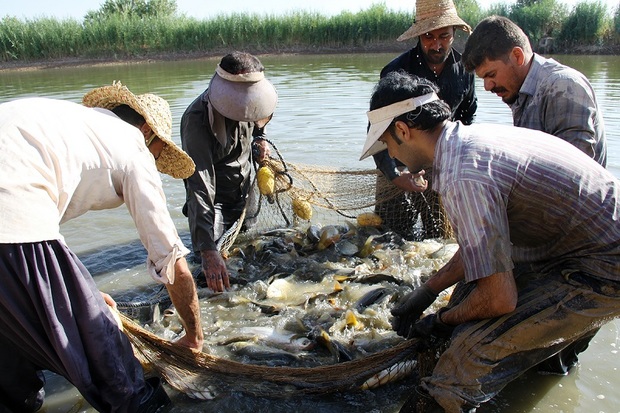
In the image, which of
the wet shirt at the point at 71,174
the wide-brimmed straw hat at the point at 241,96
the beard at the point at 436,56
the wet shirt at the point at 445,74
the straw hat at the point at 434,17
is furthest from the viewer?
the wet shirt at the point at 445,74

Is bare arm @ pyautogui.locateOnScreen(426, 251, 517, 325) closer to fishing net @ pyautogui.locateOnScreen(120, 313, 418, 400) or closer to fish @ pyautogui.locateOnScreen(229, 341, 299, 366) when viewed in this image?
fishing net @ pyautogui.locateOnScreen(120, 313, 418, 400)

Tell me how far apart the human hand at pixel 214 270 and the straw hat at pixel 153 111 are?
1262 mm

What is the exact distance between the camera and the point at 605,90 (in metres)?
12.3


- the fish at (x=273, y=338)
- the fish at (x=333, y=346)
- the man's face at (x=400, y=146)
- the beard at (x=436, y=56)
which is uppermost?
the beard at (x=436, y=56)

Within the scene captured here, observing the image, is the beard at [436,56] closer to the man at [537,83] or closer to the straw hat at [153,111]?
the man at [537,83]

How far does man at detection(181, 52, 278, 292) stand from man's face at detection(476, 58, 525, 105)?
5.44 feet

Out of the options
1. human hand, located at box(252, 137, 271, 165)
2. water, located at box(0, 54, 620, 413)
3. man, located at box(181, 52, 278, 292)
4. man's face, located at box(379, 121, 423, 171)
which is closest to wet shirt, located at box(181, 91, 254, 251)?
man, located at box(181, 52, 278, 292)

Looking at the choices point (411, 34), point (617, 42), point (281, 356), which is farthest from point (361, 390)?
point (617, 42)

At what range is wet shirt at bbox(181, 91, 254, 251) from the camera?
4223 mm

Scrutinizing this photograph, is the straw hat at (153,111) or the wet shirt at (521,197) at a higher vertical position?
the straw hat at (153,111)

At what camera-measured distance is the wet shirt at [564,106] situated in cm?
321

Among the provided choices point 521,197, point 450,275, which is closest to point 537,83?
point 521,197

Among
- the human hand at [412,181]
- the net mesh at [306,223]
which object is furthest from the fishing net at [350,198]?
the human hand at [412,181]

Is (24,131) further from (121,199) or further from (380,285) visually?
(380,285)
